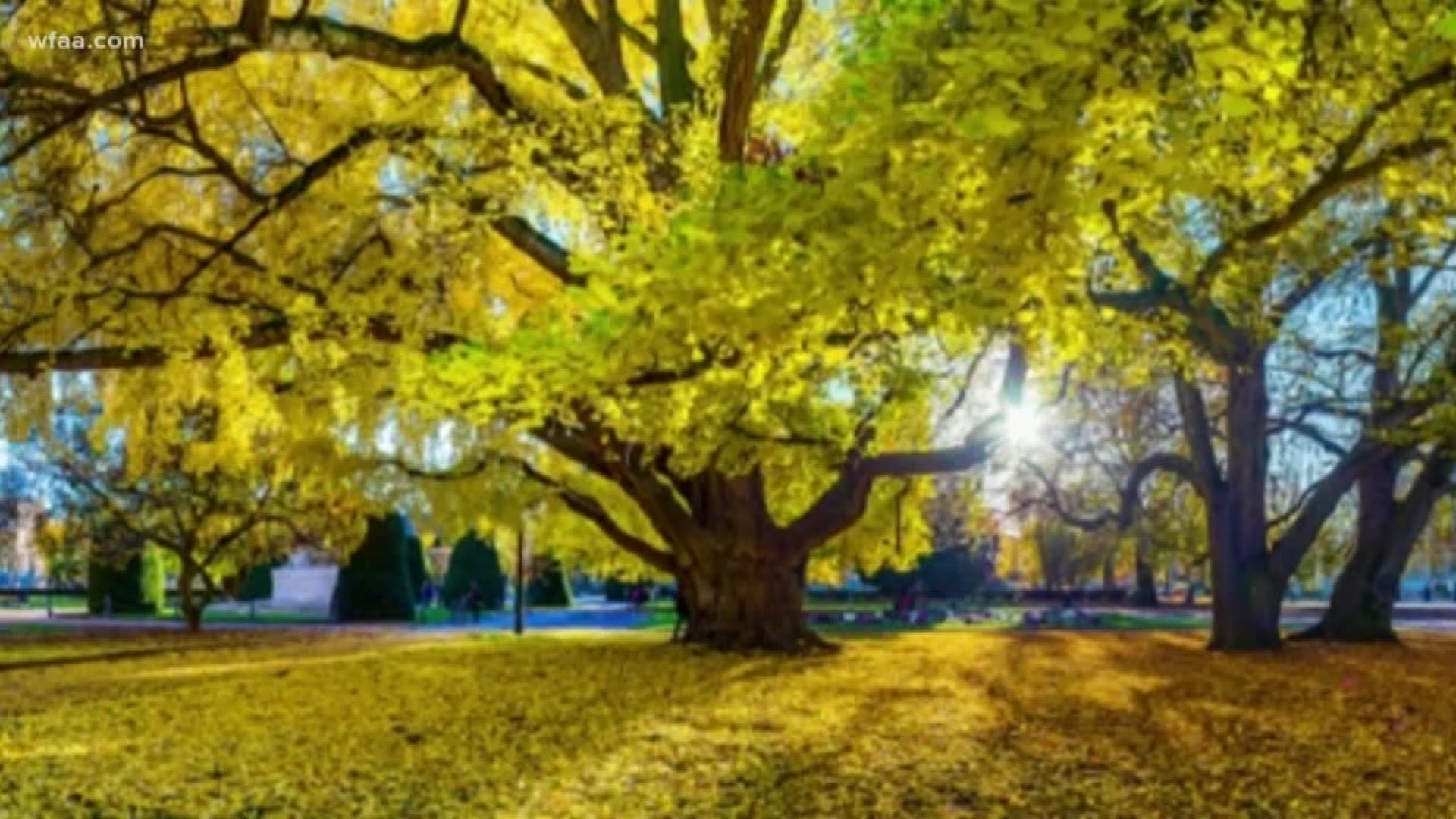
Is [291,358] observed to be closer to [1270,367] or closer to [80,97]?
[80,97]

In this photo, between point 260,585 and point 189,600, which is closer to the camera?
point 189,600

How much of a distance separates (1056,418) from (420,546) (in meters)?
24.9

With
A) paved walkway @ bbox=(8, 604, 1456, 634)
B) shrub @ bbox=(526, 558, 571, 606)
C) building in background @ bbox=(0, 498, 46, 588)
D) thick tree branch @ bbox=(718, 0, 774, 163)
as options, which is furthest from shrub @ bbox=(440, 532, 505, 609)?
thick tree branch @ bbox=(718, 0, 774, 163)

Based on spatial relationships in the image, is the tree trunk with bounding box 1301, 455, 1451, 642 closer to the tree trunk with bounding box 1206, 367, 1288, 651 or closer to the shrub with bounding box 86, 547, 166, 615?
the tree trunk with bounding box 1206, 367, 1288, 651

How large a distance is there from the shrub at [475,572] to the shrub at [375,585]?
16.0 ft

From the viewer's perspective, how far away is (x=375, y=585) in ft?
118

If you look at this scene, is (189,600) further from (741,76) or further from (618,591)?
(618,591)

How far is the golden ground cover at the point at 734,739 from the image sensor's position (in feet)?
23.5

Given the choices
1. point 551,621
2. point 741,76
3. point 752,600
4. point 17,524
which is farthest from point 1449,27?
point 17,524

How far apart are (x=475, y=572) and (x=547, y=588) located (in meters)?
6.89

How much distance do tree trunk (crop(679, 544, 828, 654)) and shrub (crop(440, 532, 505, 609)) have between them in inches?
947

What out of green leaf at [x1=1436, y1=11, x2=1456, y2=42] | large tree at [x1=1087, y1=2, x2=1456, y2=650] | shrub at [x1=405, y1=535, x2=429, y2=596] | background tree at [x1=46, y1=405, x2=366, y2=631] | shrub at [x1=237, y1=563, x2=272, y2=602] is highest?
large tree at [x1=1087, y1=2, x2=1456, y2=650]

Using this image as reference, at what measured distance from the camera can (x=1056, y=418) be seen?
2411 cm

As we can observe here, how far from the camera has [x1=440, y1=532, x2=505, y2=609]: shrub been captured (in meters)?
41.8
